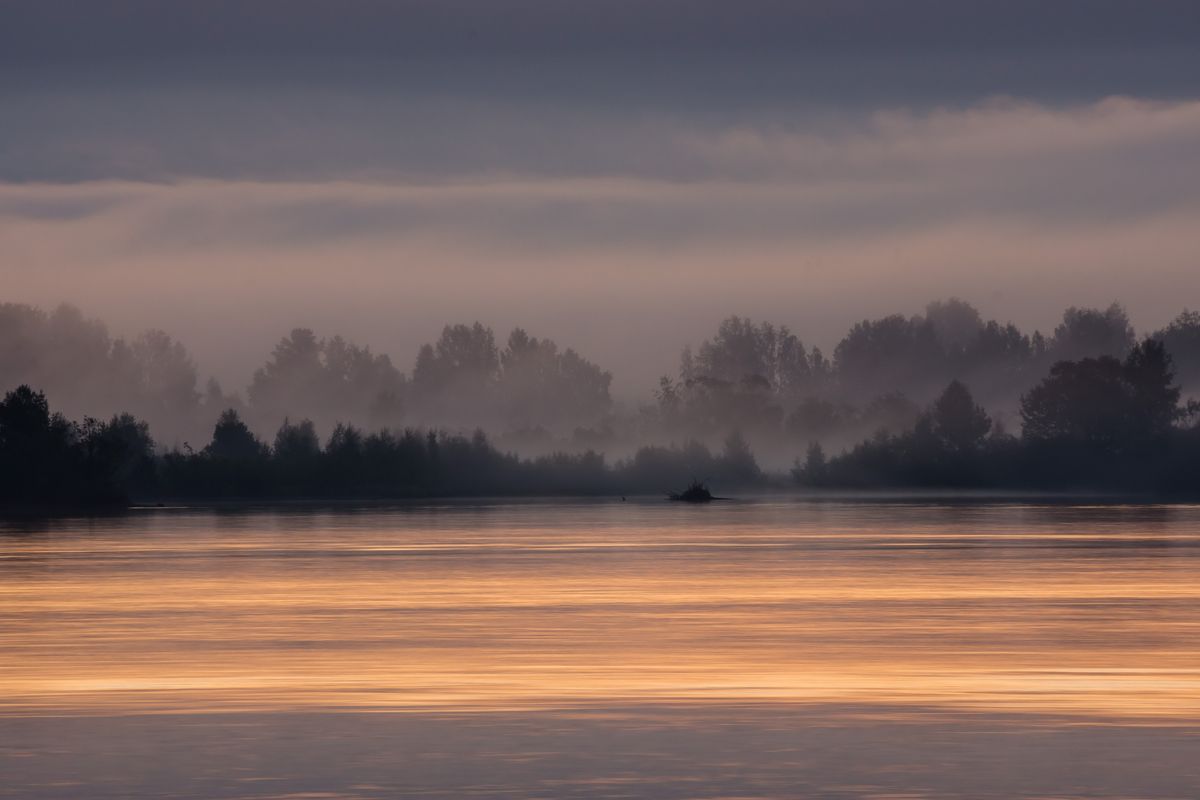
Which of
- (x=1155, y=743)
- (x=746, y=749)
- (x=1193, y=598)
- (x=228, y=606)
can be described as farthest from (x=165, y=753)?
(x=1193, y=598)

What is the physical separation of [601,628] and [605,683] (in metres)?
10.5

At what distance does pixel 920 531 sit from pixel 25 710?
293 feet

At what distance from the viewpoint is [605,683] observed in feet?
90.2

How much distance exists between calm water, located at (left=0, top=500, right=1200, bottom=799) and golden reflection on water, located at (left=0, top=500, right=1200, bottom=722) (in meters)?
0.13

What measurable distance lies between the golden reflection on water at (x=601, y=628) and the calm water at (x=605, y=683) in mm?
131

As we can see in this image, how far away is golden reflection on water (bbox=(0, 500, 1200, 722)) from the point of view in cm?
2650

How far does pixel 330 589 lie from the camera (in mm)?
53250

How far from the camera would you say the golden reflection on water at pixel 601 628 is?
86.9 ft

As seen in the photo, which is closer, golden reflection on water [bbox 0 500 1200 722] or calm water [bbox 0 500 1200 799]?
calm water [bbox 0 500 1200 799]

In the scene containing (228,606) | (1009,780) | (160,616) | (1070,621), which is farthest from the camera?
(228,606)

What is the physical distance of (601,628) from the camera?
1497 inches

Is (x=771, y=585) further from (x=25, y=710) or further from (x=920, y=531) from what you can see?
(x=920, y=531)

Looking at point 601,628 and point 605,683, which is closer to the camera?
point 605,683

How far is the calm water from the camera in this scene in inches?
766
